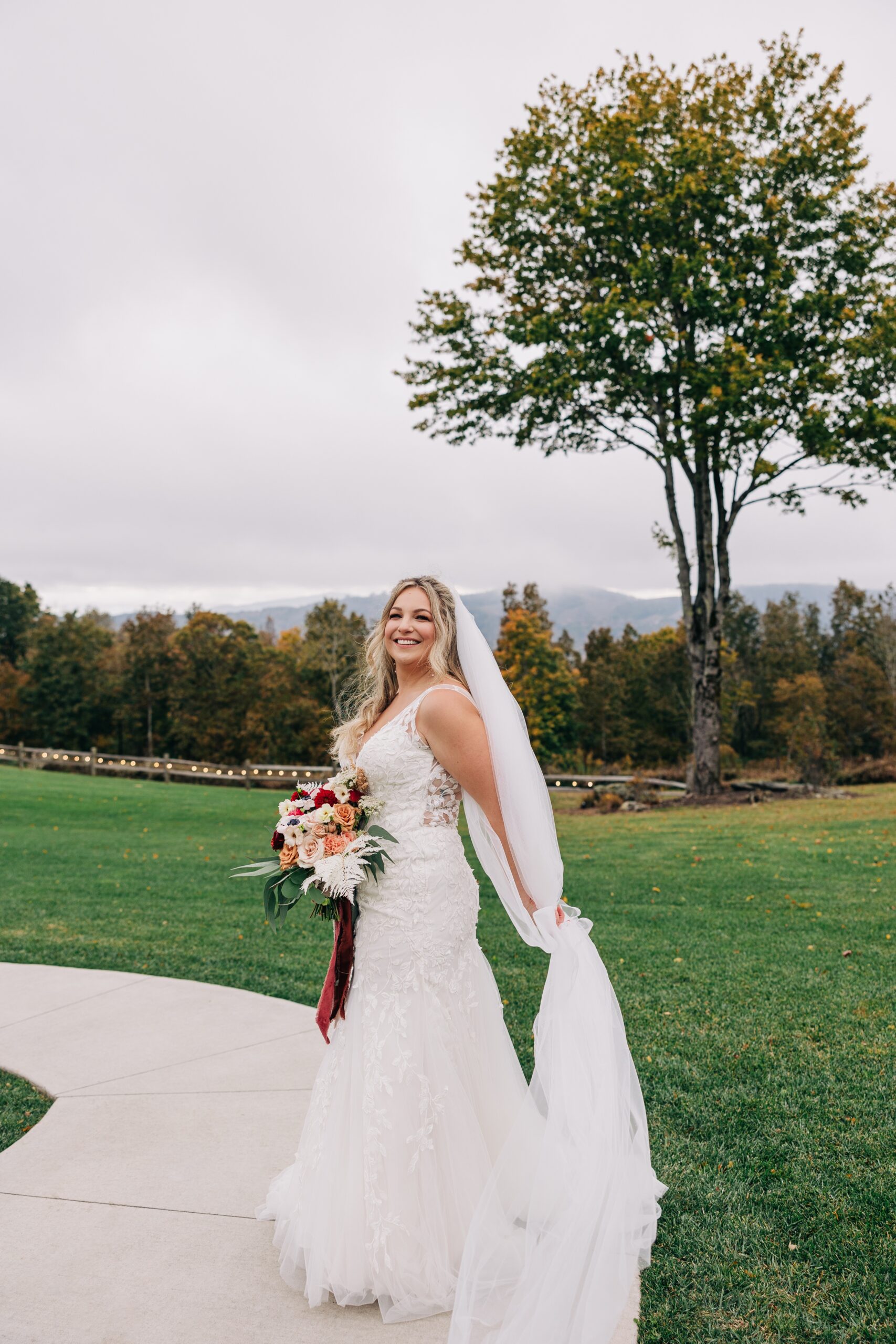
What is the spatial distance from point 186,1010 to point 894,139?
23.6 meters

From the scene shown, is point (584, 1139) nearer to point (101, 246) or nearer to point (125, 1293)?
point (125, 1293)

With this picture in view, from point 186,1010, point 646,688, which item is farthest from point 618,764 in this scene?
point 186,1010

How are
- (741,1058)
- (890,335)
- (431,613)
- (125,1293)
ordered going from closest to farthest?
(125,1293) → (431,613) → (741,1058) → (890,335)

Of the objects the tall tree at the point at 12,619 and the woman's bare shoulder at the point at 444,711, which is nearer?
the woman's bare shoulder at the point at 444,711

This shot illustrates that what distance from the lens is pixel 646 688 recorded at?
185 feet

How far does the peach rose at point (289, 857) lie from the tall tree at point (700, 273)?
56.7 feet

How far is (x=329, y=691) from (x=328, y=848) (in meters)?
45.9

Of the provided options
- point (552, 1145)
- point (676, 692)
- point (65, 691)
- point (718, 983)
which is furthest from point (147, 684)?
point (552, 1145)

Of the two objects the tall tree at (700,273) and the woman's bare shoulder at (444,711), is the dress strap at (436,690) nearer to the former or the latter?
the woman's bare shoulder at (444,711)

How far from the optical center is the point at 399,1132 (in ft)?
10.0

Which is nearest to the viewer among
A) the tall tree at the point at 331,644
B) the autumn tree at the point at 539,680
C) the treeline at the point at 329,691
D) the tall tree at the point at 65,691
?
the autumn tree at the point at 539,680

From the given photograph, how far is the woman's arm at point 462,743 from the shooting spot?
10.6 ft

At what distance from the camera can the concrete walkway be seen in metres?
2.84

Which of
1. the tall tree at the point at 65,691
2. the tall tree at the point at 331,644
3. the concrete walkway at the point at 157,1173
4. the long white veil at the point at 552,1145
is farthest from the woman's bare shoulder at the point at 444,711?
the tall tree at the point at 65,691
